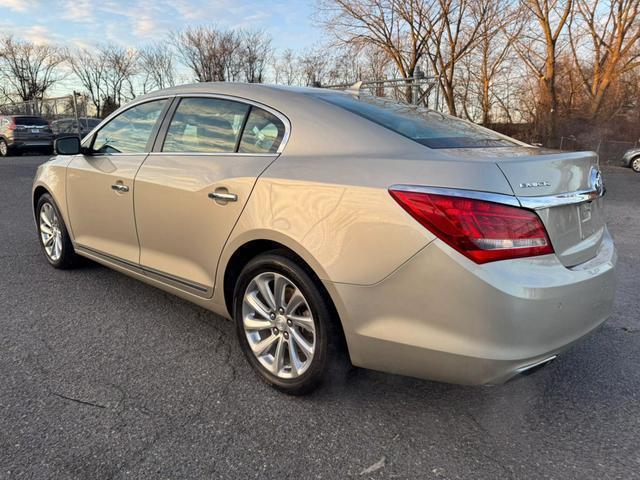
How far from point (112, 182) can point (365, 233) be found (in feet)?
7.24

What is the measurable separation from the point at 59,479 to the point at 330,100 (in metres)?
2.20

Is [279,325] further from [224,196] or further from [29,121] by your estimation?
[29,121]

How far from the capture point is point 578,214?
222 cm

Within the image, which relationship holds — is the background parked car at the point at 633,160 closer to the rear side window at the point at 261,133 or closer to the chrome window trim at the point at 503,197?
the chrome window trim at the point at 503,197

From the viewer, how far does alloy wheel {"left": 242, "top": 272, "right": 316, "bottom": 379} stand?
8.05 ft

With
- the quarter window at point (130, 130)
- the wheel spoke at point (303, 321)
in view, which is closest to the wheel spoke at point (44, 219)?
the quarter window at point (130, 130)

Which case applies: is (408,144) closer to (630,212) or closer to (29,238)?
(29,238)

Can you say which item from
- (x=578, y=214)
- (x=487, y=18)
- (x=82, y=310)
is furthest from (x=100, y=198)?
(x=487, y=18)

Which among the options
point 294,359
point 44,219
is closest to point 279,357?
point 294,359

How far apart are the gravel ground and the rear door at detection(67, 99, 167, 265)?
2.03 ft

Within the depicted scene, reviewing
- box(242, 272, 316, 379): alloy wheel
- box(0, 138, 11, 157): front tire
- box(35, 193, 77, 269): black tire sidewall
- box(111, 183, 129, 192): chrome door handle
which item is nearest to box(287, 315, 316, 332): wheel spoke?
box(242, 272, 316, 379): alloy wheel

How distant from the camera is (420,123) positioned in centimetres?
276

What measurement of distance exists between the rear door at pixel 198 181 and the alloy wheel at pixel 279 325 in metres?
0.33

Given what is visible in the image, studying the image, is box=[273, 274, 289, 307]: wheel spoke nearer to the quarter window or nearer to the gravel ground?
the gravel ground
